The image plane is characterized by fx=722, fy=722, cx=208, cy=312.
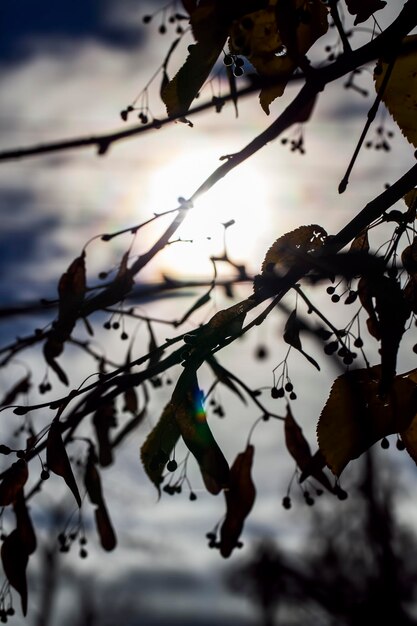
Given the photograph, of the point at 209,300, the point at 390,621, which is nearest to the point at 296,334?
the point at 209,300

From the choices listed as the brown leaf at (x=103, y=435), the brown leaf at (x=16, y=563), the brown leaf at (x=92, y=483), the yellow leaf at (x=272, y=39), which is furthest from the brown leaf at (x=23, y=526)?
the yellow leaf at (x=272, y=39)

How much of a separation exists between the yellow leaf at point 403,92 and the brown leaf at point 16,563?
141 centimetres

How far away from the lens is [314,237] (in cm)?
159

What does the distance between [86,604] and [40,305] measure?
27.8 metres

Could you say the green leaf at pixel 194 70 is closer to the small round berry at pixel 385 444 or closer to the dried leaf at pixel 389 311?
the dried leaf at pixel 389 311

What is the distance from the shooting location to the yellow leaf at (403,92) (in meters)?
1.59

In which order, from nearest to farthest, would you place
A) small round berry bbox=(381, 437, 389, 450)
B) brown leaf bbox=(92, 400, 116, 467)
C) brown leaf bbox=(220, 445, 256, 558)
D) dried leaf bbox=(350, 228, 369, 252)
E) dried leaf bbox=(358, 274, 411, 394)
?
1. dried leaf bbox=(358, 274, 411, 394)
2. dried leaf bbox=(350, 228, 369, 252)
3. small round berry bbox=(381, 437, 389, 450)
4. brown leaf bbox=(220, 445, 256, 558)
5. brown leaf bbox=(92, 400, 116, 467)

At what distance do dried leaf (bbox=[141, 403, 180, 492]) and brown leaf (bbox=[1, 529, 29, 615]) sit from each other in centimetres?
40

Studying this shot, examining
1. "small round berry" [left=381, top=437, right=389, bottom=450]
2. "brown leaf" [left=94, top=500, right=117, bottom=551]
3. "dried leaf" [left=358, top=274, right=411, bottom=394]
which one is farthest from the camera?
"brown leaf" [left=94, top=500, right=117, bottom=551]

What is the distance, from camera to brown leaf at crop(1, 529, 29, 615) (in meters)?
1.81

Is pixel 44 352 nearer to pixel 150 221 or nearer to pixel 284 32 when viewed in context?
pixel 150 221

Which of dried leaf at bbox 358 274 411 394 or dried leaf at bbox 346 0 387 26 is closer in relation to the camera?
dried leaf at bbox 358 274 411 394

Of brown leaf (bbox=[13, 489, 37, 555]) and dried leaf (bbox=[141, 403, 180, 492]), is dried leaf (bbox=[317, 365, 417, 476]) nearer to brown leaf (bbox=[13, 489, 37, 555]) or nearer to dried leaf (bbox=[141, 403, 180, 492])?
dried leaf (bbox=[141, 403, 180, 492])

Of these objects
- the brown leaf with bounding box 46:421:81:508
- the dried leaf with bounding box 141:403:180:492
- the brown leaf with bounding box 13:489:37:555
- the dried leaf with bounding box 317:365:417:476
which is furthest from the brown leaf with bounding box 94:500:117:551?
the dried leaf with bounding box 317:365:417:476
